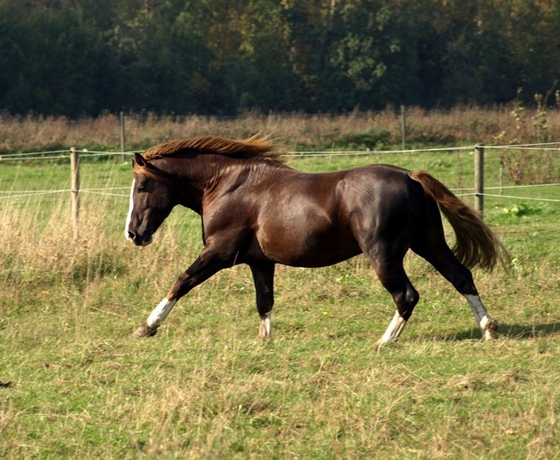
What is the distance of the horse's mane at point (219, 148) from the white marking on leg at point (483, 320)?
2.04m

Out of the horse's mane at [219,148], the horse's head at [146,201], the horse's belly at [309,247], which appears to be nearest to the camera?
the horse's belly at [309,247]

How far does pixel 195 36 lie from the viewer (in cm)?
4569

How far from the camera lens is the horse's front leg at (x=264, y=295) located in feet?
26.1

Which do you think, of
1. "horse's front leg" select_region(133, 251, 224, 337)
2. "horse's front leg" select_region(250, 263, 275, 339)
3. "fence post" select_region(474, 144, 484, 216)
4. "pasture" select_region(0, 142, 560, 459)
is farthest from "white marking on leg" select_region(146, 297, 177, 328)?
"fence post" select_region(474, 144, 484, 216)

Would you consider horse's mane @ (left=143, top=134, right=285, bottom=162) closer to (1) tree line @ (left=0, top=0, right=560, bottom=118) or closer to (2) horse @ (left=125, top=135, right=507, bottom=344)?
(2) horse @ (left=125, top=135, right=507, bottom=344)

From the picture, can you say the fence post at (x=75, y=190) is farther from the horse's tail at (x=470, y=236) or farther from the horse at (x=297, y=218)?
the horse's tail at (x=470, y=236)

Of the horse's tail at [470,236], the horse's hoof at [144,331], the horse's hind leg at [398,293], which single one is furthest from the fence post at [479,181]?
the horse's hoof at [144,331]

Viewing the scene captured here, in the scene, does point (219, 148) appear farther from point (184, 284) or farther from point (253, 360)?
point (253, 360)

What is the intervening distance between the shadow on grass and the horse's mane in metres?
2.12

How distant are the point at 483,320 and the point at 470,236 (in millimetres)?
747

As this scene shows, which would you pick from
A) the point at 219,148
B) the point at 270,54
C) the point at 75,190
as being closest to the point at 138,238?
the point at 219,148

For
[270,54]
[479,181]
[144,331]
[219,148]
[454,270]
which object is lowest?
[144,331]

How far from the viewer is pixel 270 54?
4597 centimetres

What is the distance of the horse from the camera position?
23.8 ft
